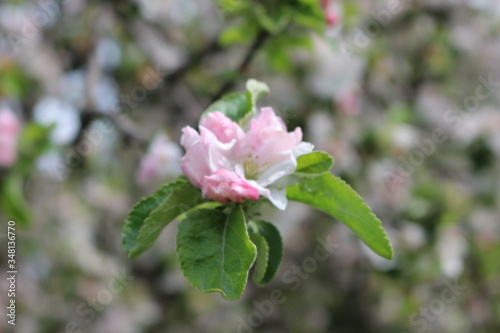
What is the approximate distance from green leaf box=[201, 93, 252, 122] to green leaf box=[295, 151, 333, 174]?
135mm

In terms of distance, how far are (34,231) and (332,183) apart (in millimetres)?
2010

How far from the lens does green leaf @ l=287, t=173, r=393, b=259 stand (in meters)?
0.83

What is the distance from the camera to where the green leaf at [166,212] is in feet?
2.72

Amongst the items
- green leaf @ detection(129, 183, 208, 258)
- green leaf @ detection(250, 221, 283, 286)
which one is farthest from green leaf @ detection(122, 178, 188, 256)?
green leaf @ detection(250, 221, 283, 286)

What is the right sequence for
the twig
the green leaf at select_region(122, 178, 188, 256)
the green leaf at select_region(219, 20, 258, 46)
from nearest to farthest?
1. the green leaf at select_region(122, 178, 188, 256)
2. the green leaf at select_region(219, 20, 258, 46)
3. the twig

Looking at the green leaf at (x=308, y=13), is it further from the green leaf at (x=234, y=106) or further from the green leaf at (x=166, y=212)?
the green leaf at (x=166, y=212)

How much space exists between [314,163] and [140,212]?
27 cm

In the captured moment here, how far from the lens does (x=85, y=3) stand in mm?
2607

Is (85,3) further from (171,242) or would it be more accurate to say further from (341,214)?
(341,214)

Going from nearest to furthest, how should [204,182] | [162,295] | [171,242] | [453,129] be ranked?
[204,182]
[453,129]
[171,242]
[162,295]

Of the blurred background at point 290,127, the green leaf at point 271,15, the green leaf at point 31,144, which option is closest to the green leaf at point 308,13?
the green leaf at point 271,15

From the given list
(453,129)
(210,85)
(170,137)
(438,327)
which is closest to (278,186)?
(170,137)

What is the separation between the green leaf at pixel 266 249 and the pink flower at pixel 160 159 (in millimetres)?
842

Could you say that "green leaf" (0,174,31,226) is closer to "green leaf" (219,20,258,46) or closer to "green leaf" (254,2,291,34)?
"green leaf" (219,20,258,46)
